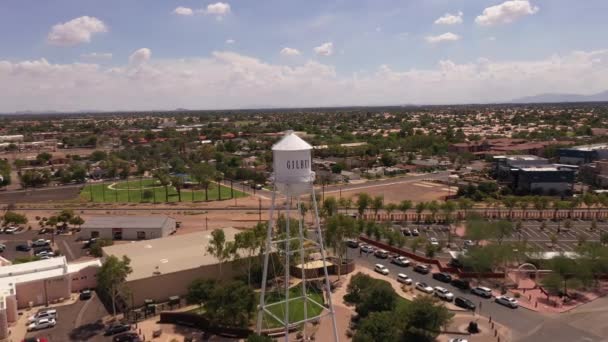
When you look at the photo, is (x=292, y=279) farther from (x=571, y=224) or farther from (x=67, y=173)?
(x=67, y=173)

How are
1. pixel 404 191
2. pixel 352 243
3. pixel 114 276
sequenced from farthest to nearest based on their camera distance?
1. pixel 404 191
2. pixel 352 243
3. pixel 114 276

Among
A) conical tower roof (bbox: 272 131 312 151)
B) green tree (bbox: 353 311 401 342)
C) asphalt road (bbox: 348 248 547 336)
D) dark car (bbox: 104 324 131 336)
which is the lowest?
asphalt road (bbox: 348 248 547 336)

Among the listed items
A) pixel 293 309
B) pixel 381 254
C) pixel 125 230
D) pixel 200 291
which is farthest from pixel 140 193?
pixel 293 309

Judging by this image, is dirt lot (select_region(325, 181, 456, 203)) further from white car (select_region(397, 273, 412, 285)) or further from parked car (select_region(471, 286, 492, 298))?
parked car (select_region(471, 286, 492, 298))

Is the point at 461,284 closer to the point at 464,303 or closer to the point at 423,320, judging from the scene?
the point at 464,303

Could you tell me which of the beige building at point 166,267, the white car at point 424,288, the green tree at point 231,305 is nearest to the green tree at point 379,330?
the green tree at point 231,305

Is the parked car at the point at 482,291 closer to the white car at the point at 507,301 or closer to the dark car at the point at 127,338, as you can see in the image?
the white car at the point at 507,301

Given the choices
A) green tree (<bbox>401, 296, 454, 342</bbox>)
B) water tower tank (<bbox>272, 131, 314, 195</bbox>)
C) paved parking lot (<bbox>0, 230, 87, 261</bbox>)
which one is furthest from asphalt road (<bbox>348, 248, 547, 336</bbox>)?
paved parking lot (<bbox>0, 230, 87, 261</bbox>)

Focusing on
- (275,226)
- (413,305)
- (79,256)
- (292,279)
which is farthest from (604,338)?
(79,256)

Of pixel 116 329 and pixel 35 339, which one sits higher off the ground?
pixel 35 339
